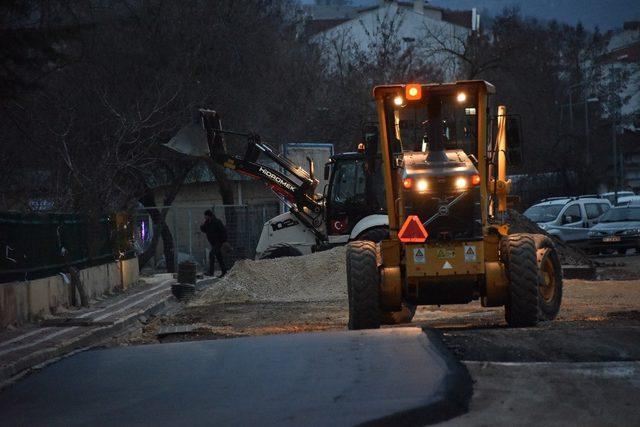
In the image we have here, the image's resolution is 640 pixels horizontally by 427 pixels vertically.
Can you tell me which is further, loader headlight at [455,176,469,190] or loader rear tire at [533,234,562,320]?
loader rear tire at [533,234,562,320]

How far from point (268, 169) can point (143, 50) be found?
6.79 meters

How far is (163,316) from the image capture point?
66.8ft

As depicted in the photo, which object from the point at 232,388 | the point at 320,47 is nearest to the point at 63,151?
the point at 232,388

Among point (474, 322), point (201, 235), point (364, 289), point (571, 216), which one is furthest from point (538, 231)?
point (201, 235)

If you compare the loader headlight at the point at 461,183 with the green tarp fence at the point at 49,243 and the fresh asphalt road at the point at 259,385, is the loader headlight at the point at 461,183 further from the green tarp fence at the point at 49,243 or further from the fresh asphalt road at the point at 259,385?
the green tarp fence at the point at 49,243

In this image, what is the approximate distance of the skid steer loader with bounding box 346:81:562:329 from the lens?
13688 millimetres

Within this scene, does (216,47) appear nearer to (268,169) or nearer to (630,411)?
(268,169)

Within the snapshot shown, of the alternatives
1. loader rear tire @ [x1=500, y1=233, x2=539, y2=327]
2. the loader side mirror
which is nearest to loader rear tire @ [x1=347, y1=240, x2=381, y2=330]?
loader rear tire @ [x1=500, y1=233, x2=539, y2=327]

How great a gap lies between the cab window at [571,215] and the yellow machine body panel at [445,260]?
79.1 feet

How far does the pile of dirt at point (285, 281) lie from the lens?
936 inches

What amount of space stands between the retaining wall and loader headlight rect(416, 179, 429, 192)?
694 centimetres

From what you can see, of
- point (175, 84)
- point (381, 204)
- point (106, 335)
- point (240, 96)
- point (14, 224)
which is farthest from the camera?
point (240, 96)

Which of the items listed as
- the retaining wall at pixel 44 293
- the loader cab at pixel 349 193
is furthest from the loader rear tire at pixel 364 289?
the loader cab at pixel 349 193

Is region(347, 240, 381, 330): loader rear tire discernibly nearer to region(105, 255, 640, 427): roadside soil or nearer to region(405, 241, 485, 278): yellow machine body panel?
region(405, 241, 485, 278): yellow machine body panel
